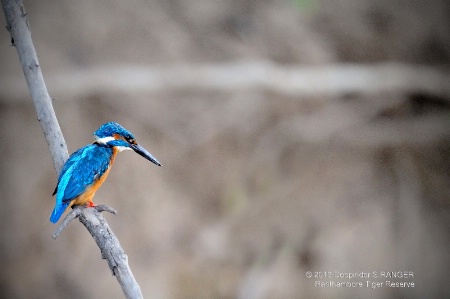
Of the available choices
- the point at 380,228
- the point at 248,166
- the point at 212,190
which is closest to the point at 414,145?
the point at 380,228

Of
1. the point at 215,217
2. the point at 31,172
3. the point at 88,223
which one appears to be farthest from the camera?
the point at 215,217

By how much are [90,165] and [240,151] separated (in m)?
0.98

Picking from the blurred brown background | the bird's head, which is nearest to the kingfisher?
the bird's head

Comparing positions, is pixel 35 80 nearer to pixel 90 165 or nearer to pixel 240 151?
pixel 90 165

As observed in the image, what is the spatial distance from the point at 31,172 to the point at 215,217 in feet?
1.91

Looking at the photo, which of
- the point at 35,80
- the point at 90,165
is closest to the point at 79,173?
the point at 90,165

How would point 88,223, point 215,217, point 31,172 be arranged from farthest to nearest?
1. point 215,217
2. point 31,172
3. point 88,223

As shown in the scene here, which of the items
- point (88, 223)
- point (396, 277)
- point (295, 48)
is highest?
point (295, 48)

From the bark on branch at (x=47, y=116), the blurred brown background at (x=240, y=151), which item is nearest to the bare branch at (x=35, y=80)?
the bark on branch at (x=47, y=116)

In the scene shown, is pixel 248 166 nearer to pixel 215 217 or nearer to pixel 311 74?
pixel 215 217

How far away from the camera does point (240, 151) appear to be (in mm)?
1749

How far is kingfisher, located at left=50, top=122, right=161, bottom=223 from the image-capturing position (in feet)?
2.60

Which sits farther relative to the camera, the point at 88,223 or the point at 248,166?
the point at 248,166

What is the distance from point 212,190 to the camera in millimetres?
1730
